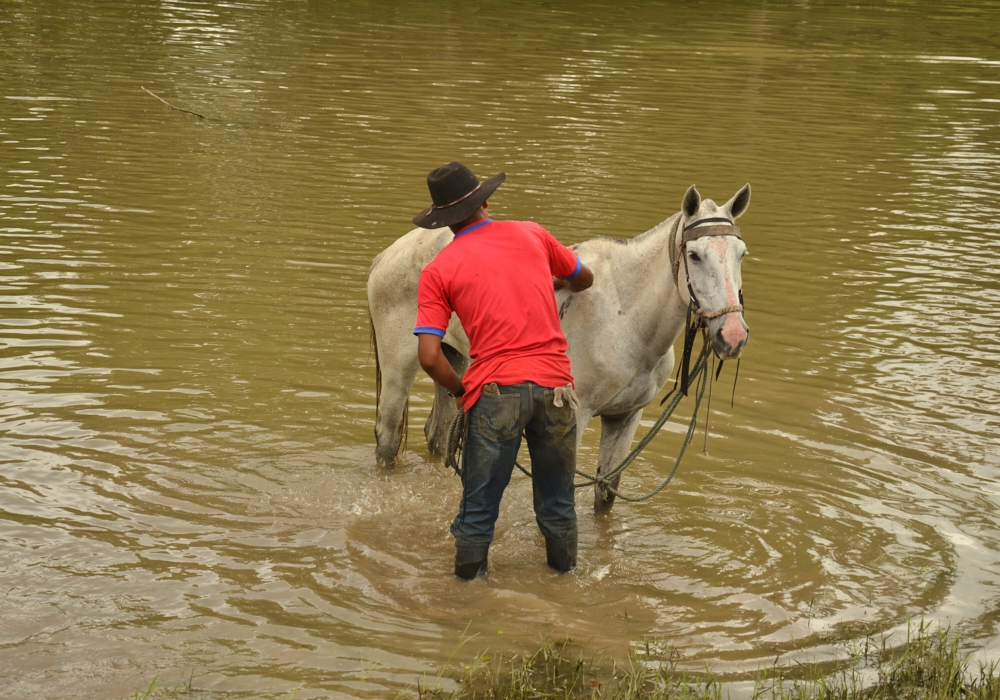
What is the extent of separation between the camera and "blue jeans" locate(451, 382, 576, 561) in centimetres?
505

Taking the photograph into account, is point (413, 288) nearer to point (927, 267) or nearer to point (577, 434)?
point (577, 434)

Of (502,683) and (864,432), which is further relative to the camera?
(864,432)

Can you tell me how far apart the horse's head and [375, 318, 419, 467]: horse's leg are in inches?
78.5

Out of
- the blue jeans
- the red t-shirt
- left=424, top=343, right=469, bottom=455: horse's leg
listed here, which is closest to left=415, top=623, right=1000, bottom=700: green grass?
the blue jeans

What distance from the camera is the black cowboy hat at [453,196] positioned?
506cm

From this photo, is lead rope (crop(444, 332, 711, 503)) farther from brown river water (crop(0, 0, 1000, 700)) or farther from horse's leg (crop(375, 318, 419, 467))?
horse's leg (crop(375, 318, 419, 467))

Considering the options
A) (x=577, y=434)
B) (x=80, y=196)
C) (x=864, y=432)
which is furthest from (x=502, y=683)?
(x=80, y=196)

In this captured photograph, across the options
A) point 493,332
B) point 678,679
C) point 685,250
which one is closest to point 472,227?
point 493,332

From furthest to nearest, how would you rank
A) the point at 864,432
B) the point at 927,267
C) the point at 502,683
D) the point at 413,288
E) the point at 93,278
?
the point at 927,267 → the point at 93,278 → the point at 864,432 → the point at 413,288 → the point at 502,683

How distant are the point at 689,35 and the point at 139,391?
2184 cm

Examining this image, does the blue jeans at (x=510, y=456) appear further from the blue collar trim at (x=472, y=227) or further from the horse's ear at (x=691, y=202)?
the horse's ear at (x=691, y=202)

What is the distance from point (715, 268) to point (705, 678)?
6.51ft

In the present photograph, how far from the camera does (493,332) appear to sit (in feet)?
16.7

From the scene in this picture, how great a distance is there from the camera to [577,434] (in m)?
5.50
